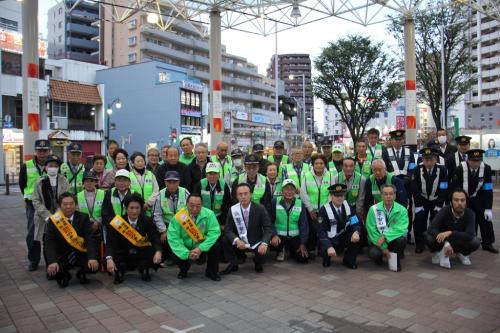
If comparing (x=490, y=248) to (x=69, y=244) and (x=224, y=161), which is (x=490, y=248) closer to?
(x=224, y=161)

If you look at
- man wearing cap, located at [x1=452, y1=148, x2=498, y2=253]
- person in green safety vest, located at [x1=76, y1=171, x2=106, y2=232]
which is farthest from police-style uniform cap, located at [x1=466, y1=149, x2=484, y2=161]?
person in green safety vest, located at [x1=76, y1=171, x2=106, y2=232]

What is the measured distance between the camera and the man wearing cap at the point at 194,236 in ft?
17.8

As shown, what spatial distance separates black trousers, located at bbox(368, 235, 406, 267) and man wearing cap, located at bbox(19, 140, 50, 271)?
4731 mm

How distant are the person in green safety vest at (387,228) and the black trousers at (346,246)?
0.21 metres

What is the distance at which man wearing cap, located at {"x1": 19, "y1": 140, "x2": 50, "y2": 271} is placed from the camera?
6066 millimetres

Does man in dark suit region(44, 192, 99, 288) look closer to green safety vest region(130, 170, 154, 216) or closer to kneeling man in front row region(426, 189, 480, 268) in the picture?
green safety vest region(130, 170, 154, 216)

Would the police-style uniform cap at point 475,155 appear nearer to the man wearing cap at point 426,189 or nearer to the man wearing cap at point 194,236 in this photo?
the man wearing cap at point 426,189

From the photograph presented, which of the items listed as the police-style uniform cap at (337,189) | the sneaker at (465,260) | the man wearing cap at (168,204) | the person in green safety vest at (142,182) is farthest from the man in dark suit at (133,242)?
the sneaker at (465,260)

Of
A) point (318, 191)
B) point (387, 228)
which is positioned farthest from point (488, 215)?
point (318, 191)

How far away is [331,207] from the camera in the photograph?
6.27 meters

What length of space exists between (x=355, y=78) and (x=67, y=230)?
17009 mm

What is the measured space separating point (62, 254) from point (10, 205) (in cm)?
1036

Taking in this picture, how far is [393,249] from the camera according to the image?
586 centimetres

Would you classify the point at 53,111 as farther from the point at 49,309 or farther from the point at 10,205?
the point at 49,309
